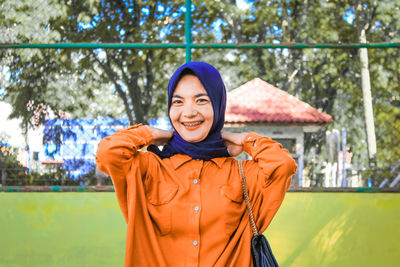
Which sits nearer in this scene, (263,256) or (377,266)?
(263,256)

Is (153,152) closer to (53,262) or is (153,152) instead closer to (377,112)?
(53,262)

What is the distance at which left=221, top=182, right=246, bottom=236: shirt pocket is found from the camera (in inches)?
55.4

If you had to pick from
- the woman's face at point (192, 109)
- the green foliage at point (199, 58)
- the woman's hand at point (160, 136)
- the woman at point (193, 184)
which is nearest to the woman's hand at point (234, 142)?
the woman at point (193, 184)

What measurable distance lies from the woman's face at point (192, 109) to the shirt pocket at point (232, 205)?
22cm

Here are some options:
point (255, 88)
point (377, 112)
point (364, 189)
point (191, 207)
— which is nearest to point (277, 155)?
point (191, 207)

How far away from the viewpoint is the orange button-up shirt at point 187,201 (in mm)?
1360

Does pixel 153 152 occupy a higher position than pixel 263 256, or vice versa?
pixel 153 152

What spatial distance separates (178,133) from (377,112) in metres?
3.14

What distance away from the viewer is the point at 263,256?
1.38 metres

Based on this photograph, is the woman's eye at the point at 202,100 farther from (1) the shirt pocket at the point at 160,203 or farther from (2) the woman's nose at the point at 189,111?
(1) the shirt pocket at the point at 160,203

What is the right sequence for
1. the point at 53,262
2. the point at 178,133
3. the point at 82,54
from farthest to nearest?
1. the point at 82,54
2. the point at 53,262
3. the point at 178,133

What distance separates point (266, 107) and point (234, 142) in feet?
9.83

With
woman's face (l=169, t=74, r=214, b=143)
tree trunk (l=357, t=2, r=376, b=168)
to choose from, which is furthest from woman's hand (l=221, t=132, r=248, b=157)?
tree trunk (l=357, t=2, r=376, b=168)

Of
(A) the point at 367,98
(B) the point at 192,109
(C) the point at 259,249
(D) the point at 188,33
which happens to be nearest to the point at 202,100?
(B) the point at 192,109
